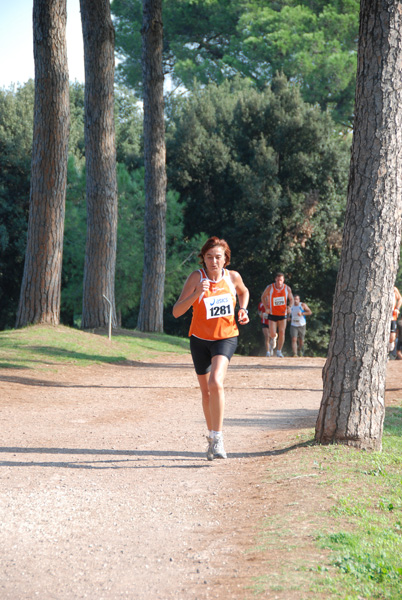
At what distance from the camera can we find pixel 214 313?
6301 millimetres

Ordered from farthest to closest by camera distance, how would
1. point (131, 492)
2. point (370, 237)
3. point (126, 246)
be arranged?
point (126, 246)
point (370, 237)
point (131, 492)

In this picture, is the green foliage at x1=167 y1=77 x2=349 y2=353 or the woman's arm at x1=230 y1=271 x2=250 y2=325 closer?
the woman's arm at x1=230 y1=271 x2=250 y2=325

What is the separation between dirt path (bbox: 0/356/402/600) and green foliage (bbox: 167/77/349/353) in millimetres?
19334

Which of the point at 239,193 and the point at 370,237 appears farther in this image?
the point at 239,193

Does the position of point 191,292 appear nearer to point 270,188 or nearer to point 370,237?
point 370,237

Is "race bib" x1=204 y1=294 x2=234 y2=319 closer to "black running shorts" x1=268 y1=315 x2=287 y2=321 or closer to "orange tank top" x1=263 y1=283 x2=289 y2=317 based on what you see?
"orange tank top" x1=263 y1=283 x2=289 y2=317

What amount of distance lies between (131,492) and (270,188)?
25.1 meters

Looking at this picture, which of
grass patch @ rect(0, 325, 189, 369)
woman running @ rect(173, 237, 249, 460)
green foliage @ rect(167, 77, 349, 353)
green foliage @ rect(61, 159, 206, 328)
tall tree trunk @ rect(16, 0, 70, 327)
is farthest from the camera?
green foliage @ rect(167, 77, 349, 353)

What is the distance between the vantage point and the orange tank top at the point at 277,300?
17.3m

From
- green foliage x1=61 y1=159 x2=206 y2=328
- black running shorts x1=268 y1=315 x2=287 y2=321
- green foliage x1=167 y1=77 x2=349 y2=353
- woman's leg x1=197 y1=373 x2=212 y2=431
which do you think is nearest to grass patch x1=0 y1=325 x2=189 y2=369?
black running shorts x1=268 y1=315 x2=287 y2=321

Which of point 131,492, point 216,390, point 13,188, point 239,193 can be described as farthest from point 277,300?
point 13,188

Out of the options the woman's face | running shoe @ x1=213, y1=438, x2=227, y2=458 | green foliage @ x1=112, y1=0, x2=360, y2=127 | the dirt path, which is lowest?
the dirt path

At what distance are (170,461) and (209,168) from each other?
84.2 ft

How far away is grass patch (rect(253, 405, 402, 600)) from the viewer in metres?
3.41
